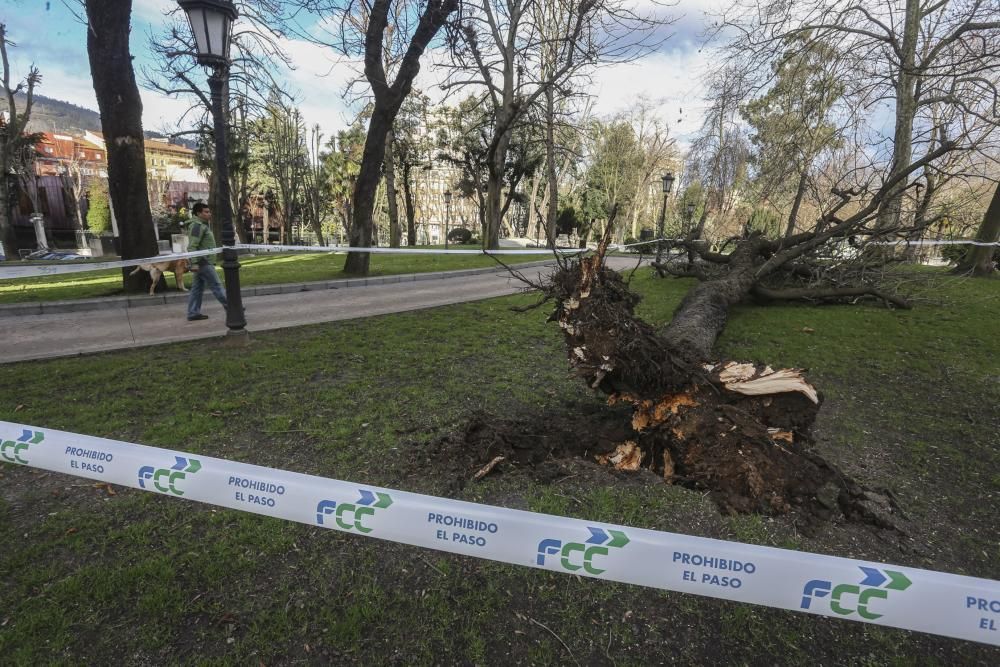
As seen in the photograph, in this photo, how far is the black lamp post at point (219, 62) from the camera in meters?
4.92

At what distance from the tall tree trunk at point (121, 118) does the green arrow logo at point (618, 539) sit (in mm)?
10039

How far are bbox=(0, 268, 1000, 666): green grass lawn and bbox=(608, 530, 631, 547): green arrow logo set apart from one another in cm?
64

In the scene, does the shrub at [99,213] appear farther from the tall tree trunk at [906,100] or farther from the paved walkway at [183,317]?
the tall tree trunk at [906,100]

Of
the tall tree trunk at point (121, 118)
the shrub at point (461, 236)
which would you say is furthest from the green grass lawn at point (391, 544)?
the shrub at point (461, 236)

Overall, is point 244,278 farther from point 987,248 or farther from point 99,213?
point 99,213

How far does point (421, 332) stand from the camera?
6750 millimetres

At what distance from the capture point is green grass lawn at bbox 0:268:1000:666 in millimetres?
1841

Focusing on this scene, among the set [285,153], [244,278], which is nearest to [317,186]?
[285,153]

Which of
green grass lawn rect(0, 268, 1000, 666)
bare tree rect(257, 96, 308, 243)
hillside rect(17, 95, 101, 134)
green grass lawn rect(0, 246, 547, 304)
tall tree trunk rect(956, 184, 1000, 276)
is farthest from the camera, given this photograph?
hillside rect(17, 95, 101, 134)

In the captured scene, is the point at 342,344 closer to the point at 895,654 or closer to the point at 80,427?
the point at 80,427

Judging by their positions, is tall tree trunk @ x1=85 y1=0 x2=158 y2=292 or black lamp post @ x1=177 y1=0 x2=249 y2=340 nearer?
black lamp post @ x1=177 y1=0 x2=249 y2=340

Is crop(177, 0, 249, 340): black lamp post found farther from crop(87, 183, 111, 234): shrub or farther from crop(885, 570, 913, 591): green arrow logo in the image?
crop(87, 183, 111, 234): shrub

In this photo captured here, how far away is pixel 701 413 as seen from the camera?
2895 mm

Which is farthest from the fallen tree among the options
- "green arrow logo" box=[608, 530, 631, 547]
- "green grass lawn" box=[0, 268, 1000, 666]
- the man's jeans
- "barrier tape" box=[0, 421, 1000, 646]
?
the man's jeans
